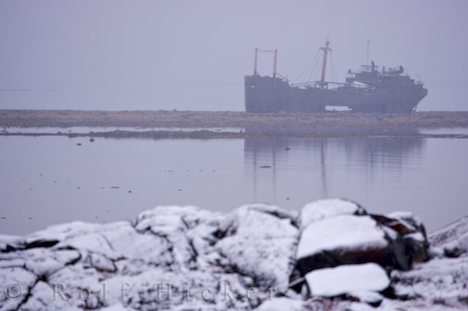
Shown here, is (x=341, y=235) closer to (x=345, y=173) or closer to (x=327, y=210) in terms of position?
(x=327, y=210)

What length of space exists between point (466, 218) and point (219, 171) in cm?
1182

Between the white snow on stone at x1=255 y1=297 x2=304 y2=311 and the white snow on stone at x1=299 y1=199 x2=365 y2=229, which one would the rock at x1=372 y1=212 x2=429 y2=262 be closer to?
the white snow on stone at x1=299 y1=199 x2=365 y2=229

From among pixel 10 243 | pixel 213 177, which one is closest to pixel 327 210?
pixel 10 243

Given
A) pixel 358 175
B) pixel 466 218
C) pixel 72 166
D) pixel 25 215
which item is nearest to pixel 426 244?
pixel 466 218

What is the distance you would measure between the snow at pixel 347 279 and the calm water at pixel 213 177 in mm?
5184

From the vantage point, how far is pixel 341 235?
19.7ft

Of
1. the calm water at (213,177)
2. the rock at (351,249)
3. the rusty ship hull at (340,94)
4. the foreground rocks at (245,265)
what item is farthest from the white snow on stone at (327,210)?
the rusty ship hull at (340,94)

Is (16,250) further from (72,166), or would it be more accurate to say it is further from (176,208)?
(72,166)

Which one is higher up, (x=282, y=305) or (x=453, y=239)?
(x=453, y=239)

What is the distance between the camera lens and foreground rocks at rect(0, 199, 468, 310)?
5445 mm

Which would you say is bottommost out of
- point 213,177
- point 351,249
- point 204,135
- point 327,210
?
point 213,177

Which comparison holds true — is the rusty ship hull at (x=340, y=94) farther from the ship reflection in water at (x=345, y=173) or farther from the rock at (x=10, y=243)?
the rock at (x=10, y=243)

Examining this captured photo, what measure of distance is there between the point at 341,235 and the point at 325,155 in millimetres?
18583

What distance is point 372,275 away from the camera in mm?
5613
